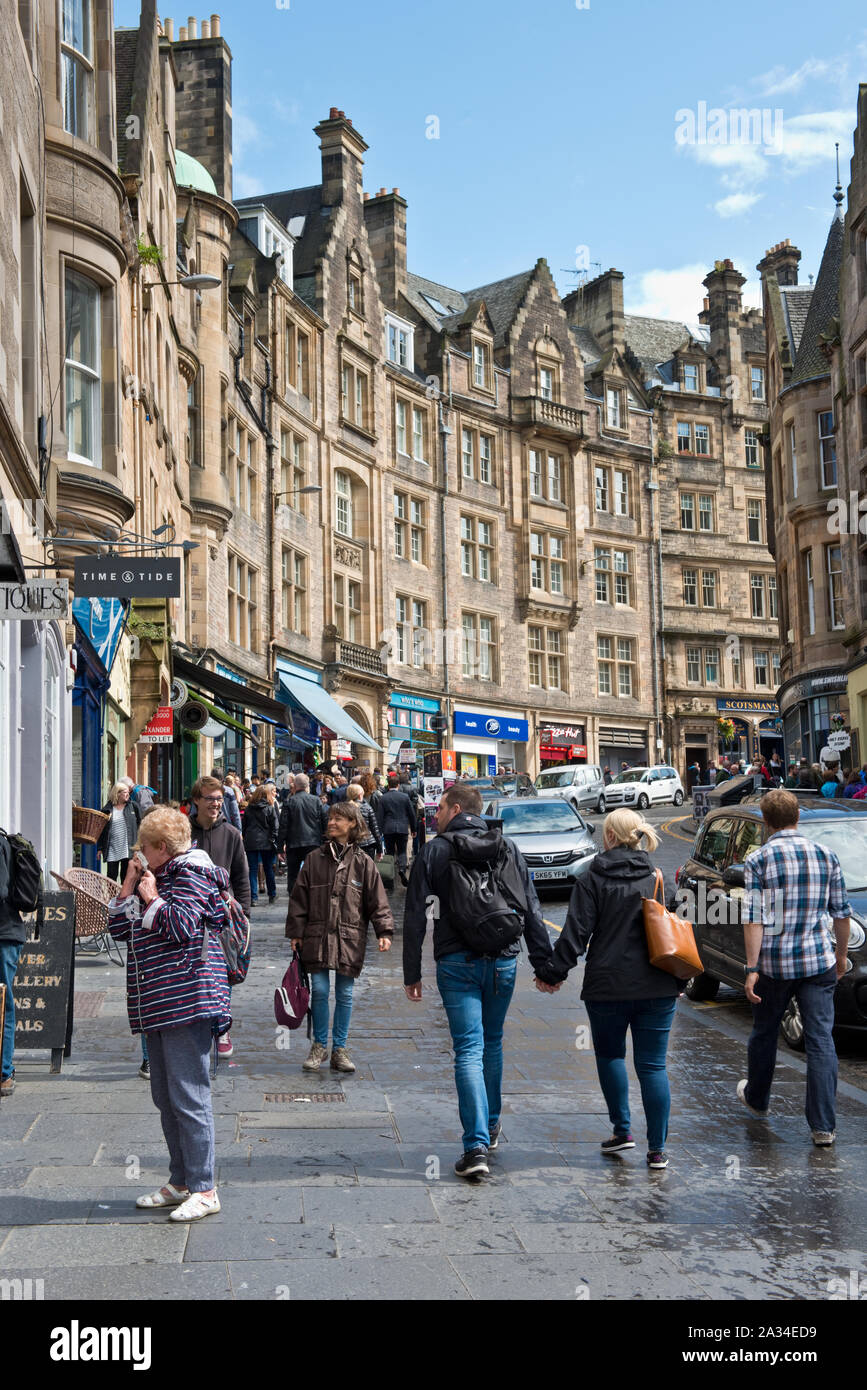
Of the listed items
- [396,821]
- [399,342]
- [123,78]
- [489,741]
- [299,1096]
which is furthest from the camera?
[489,741]

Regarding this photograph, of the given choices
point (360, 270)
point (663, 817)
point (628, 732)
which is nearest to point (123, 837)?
point (663, 817)

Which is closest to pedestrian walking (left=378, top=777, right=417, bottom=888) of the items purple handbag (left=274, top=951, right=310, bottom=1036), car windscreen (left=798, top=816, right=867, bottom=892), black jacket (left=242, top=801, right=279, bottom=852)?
black jacket (left=242, top=801, right=279, bottom=852)

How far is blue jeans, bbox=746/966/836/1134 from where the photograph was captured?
7230mm

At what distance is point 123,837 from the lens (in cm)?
1661

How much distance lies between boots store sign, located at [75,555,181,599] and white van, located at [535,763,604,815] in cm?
3122

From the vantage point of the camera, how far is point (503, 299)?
194 feet

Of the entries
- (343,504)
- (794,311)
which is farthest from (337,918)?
(794,311)

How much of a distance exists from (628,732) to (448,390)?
16.7 metres

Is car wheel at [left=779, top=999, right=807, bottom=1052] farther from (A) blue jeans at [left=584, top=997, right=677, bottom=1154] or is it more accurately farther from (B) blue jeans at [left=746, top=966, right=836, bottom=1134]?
(A) blue jeans at [left=584, top=997, right=677, bottom=1154]

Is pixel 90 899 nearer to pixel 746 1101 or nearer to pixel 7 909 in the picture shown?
pixel 7 909

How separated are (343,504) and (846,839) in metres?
36.5

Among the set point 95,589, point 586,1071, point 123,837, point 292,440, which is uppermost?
point 292,440

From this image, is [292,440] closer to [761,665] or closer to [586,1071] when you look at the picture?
[761,665]
